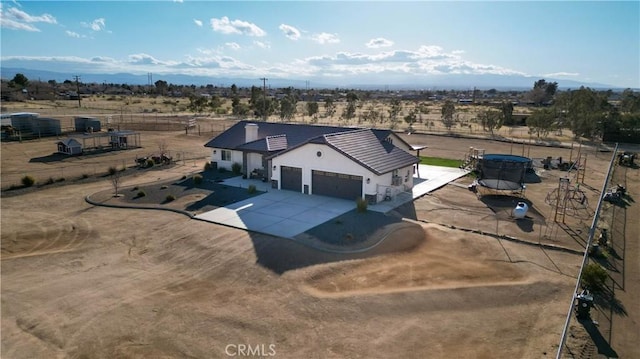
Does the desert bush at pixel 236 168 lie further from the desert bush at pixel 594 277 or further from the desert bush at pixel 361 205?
the desert bush at pixel 594 277

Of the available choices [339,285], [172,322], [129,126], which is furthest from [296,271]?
[129,126]

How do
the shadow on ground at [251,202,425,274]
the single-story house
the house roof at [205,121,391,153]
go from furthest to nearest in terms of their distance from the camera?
the single-story house → the house roof at [205,121,391,153] → the shadow on ground at [251,202,425,274]

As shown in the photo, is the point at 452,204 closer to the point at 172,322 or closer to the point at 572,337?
the point at 572,337

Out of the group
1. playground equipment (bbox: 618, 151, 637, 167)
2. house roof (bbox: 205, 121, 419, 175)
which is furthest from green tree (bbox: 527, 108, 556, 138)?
house roof (bbox: 205, 121, 419, 175)

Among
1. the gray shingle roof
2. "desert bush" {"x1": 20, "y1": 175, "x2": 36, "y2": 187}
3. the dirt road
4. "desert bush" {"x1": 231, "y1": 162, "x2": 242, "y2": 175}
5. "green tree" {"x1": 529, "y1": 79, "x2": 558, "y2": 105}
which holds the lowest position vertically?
the dirt road

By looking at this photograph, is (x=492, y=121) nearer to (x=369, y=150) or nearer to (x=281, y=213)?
(x=369, y=150)

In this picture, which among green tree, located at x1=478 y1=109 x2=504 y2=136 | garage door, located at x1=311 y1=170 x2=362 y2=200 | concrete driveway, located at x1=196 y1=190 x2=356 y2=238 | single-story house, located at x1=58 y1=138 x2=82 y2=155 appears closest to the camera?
concrete driveway, located at x1=196 y1=190 x2=356 y2=238

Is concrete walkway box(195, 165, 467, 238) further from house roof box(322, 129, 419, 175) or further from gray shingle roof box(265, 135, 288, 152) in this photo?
gray shingle roof box(265, 135, 288, 152)

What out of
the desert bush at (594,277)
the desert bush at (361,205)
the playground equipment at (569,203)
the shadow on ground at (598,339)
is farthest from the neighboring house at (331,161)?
the shadow on ground at (598,339)
